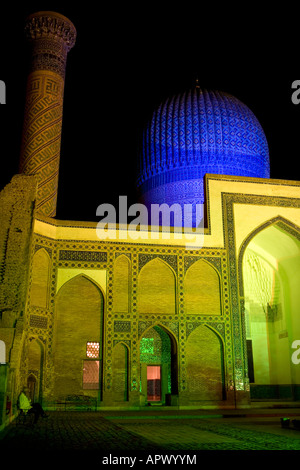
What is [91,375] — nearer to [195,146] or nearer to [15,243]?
[15,243]

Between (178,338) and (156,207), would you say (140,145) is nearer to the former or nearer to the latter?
(156,207)

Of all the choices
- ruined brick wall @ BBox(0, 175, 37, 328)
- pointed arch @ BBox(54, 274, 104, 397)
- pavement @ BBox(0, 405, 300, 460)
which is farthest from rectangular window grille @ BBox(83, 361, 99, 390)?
pavement @ BBox(0, 405, 300, 460)

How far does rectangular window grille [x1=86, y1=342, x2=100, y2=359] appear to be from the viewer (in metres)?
10.8

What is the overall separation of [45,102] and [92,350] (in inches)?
256

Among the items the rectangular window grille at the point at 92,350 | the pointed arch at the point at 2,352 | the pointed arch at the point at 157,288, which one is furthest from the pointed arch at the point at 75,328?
the pointed arch at the point at 2,352

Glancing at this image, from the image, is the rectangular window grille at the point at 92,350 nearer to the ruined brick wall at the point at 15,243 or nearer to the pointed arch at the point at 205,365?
the pointed arch at the point at 205,365

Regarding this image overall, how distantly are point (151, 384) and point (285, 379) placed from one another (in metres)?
3.82

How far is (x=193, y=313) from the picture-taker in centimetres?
1154

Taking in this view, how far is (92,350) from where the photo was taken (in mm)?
10852

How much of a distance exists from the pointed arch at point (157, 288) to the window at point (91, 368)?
4.36 feet

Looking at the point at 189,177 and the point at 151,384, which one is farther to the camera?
the point at 189,177
